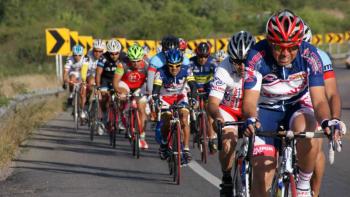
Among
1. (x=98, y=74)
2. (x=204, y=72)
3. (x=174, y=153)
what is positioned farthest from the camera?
(x=98, y=74)

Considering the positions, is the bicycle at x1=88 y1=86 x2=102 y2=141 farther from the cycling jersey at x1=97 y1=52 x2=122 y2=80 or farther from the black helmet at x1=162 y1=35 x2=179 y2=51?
the black helmet at x1=162 y1=35 x2=179 y2=51

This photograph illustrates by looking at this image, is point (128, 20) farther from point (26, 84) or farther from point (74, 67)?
point (74, 67)

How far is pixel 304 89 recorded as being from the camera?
27.1ft

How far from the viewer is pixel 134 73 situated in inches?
674

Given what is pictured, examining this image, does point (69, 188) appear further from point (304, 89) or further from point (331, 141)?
point (331, 141)

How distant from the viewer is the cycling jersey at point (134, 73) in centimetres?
1706

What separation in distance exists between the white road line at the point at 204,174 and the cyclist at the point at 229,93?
4.05ft

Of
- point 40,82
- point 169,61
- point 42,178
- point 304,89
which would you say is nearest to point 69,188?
point 42,178

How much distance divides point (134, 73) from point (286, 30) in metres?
9.62

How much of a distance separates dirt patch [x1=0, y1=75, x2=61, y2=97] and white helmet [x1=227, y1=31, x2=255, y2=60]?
19719 mm

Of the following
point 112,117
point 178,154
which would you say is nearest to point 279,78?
point 178,154

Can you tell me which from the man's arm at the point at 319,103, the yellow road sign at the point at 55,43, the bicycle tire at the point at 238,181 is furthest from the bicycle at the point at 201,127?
the yellow road sign at the point at 55,43

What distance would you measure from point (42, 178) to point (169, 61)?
2.44 m

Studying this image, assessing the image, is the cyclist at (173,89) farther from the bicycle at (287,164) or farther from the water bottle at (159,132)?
the bicycle at (287,164)
